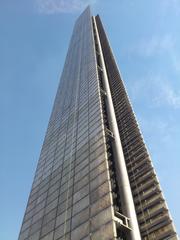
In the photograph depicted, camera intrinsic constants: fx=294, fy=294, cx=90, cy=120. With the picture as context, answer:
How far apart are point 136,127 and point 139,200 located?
28.2ft

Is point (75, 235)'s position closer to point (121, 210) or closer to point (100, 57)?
point (121, 210)

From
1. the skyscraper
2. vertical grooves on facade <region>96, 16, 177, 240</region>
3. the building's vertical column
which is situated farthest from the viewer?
vertical grooves on facade <region>96, 16, 177, 240</region>

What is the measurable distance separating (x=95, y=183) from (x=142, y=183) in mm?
3849

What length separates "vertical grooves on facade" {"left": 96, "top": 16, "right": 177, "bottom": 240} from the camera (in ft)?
52.0

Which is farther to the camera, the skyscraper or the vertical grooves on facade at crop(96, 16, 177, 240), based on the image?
the vertical grooves on facade at crop(96, 16, 177, 240)

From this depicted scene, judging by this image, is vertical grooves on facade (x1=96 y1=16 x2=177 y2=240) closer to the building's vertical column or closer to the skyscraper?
the skyscraper

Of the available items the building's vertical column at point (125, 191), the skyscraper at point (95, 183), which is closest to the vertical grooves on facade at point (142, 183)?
the skyscraper at point (95, 183)

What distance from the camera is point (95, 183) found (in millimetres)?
17859

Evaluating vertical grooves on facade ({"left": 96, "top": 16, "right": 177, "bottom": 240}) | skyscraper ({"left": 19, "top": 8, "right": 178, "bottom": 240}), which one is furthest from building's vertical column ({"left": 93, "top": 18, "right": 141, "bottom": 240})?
vertical grooves on facade ({"left": 96, "top": 16, "right": 177, "bottom": 240})

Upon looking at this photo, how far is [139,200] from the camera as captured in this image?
61.4ft

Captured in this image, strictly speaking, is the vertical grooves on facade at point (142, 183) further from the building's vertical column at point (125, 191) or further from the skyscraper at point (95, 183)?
the building's vertical column at point (125, 191)

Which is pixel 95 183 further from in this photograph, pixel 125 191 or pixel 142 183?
pixel 142 183

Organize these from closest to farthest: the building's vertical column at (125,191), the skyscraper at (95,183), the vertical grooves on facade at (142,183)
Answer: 1. the building's vertical column at (125,191)
2. the skyscraper at (95,183)
3. the vertical grooves on facade at (142,183)

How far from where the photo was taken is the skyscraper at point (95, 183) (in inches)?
617
